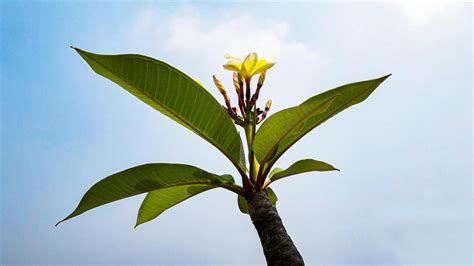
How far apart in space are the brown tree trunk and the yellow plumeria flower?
47 cm

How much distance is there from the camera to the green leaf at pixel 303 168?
5.52 feet

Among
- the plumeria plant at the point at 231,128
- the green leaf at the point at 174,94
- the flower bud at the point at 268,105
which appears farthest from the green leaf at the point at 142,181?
the flower bud at the point at 268,105

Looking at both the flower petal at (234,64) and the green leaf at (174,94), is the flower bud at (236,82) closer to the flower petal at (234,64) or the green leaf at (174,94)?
the flower petal at (234,64)

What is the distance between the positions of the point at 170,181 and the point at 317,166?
23.0 inches

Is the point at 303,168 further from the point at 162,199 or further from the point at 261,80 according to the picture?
the point at 162,199

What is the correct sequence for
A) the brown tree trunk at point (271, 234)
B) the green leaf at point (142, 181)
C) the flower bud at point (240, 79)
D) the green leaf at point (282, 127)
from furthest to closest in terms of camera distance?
the flower bud at point (240, 79)
the green leaf at point (142, 181)
the green leaf at point (282, 127)
the brown tree trunk at point (271, 234)

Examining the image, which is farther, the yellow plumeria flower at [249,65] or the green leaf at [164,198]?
the green leaf at [164,198]

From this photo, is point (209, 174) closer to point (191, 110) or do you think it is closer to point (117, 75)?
point (191, 110)

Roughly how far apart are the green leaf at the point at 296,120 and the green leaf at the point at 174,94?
100mm

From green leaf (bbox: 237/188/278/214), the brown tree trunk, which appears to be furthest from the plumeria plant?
green leaf (bbox: 237/188/278/214)

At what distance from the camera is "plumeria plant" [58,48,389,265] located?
144 cm

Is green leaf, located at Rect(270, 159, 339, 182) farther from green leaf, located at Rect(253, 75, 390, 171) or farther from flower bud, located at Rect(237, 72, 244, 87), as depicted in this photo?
flower bud, located at Rect(237, 72, 244, 87)

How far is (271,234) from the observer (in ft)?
4.84

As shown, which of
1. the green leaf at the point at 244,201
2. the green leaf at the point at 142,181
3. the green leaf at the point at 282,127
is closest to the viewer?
the green leaf at the point at 282,127
